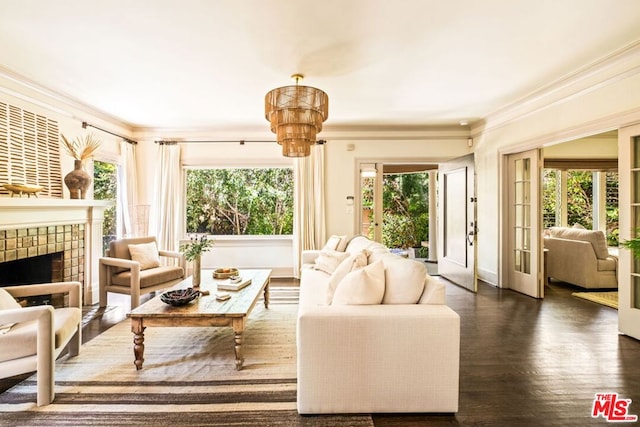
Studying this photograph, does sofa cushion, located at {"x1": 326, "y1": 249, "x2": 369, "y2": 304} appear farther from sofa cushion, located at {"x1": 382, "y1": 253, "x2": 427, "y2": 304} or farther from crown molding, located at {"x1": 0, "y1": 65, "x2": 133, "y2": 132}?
crown molding, located at {"x1": 0, "y1": 65, "x2": 133, "y2": 132}

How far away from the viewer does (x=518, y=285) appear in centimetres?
442

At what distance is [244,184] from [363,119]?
2373 mm

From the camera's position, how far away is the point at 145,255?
13.4ft

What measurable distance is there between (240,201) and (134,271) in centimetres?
233

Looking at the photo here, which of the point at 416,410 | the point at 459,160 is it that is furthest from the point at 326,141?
the point at 416,410

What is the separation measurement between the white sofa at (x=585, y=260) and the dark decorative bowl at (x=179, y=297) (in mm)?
5359

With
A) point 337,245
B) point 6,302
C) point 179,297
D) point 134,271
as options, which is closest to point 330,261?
point 337,245

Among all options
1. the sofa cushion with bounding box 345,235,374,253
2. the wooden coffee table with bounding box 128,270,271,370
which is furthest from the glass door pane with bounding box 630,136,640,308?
the wooden coffee table with bounding box 128,270,271,370

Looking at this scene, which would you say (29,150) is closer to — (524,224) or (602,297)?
(524,224)

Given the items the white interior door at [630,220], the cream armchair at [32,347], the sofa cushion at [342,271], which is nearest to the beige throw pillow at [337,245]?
the sofa cushion at [342,271]

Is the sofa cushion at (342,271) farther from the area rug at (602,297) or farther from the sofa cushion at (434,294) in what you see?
the area rug at (602,297)

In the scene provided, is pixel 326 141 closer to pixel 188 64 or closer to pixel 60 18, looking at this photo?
pixel 188 64

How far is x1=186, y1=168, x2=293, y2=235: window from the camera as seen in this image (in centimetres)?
547

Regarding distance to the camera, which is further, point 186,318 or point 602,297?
point 602,297
